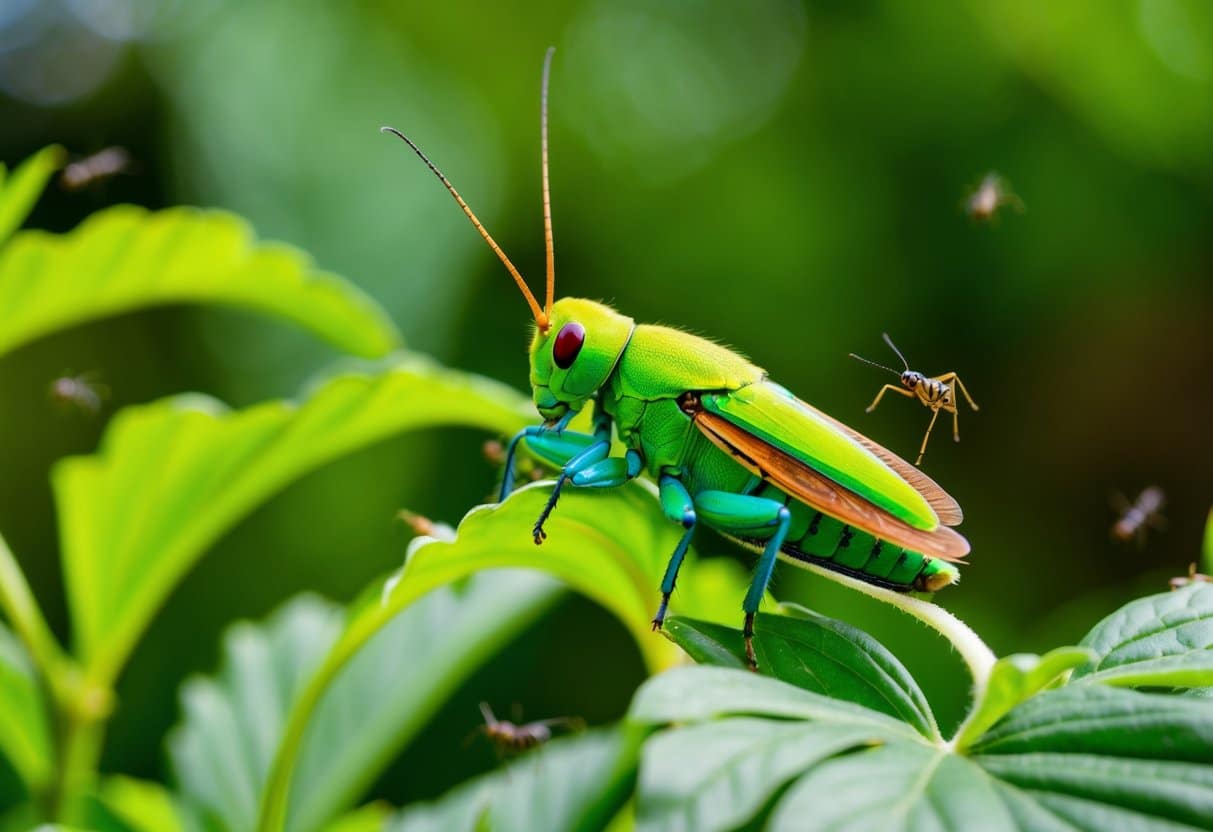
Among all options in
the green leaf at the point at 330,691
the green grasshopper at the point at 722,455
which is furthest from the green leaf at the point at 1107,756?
the green leaf at the point at 330,691

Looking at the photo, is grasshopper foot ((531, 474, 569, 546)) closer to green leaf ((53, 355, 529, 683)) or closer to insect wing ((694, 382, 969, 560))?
green leaf ((53, 355, 529, 683))

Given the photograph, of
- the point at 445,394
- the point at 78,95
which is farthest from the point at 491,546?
the point at 78,95

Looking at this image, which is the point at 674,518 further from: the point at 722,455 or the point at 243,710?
the point at 243,710

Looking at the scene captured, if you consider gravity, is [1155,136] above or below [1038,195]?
above

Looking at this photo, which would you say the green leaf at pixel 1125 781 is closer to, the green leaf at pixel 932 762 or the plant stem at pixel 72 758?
the green leaf at pixel 932 762

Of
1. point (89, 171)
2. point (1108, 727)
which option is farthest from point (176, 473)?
point (89, 171)

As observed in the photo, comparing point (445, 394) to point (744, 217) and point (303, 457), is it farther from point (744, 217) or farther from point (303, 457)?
point (744, 217)

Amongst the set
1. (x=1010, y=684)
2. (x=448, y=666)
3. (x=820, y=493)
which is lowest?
(x=448, y=666)
